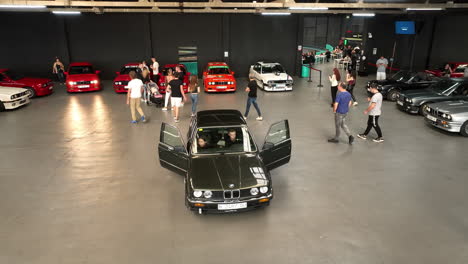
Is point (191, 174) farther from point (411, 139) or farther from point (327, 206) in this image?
point (411, 139)

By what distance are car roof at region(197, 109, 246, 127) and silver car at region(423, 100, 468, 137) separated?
6615 mm

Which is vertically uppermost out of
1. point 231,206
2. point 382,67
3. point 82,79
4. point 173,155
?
point 382,67

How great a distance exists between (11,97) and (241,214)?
35.9 ft

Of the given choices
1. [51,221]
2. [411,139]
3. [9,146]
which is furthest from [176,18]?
[51,221]

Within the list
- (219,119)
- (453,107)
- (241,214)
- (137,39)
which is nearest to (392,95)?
(453,107)

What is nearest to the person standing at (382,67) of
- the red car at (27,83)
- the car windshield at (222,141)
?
the car windshield at (222,141)

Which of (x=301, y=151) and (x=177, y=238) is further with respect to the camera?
(x=301, y=151)

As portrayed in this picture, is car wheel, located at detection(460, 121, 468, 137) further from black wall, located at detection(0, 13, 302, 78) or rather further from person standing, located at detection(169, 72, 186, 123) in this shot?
black wall, located at detection(0, 13, 302, 78)

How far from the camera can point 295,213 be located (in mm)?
5496

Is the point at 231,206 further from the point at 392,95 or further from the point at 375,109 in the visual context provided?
the point at 392,95

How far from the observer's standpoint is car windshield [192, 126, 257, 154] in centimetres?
588

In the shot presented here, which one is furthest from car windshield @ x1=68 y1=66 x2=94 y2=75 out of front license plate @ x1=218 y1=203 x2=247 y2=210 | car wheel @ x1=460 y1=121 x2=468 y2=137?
car wheel @ x1=460 y1=121 x2=468 y2=137

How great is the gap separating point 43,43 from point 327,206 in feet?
63.0

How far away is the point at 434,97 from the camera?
11.1 m
